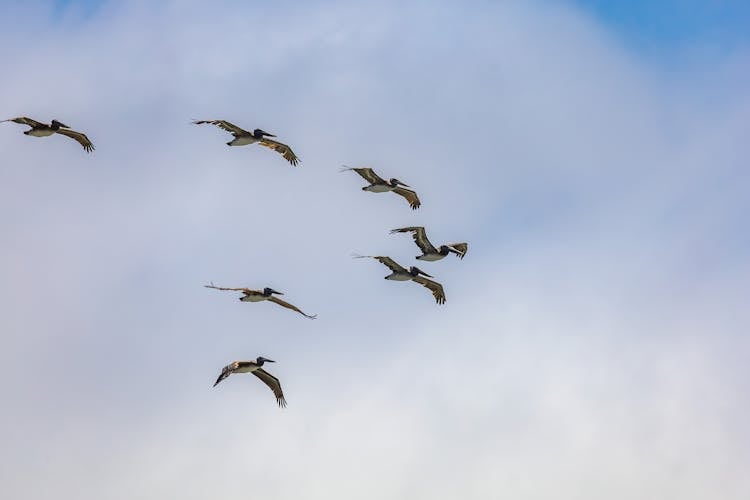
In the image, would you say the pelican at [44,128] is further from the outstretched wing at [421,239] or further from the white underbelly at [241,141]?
the outstretched wing at [421,239]

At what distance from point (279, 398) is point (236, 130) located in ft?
55.5

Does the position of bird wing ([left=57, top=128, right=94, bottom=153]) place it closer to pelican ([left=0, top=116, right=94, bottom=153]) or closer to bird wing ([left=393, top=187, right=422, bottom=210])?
pelican ([left=0, top=116, right=94, bottom=153])

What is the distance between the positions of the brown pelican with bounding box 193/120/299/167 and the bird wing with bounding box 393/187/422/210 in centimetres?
793

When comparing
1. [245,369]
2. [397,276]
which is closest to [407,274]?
[397,276]

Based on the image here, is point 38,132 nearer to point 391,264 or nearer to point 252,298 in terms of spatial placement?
point 252,298

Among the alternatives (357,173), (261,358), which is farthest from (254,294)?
(357,173)

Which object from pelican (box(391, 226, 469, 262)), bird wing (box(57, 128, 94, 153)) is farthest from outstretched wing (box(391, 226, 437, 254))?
bird wing (box(57, 128, 94, 153))

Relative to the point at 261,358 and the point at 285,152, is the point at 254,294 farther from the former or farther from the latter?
the point at 285,152

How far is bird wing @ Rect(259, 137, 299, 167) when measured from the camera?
95500mm

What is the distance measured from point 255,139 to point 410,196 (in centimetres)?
1042

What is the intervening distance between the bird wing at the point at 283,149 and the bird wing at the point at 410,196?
793 cm

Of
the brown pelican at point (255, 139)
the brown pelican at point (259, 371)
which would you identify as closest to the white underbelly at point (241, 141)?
the brown pelican at point (255, 139)

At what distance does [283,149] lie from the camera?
9700 cm

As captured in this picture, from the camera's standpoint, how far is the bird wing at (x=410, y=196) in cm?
9314
